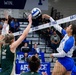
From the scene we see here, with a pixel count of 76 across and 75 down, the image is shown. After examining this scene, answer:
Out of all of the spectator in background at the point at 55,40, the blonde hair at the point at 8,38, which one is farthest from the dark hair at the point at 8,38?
the spectator in background at the point at 55,40

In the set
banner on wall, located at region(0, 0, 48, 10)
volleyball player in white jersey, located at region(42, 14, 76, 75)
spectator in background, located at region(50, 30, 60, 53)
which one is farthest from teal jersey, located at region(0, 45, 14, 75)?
banner on wall, located at region(0, 0, 48, 10)

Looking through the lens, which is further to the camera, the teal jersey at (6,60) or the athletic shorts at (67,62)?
the athletic shorts at (67,62)

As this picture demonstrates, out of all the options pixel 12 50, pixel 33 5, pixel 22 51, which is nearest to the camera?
pixel 12 50

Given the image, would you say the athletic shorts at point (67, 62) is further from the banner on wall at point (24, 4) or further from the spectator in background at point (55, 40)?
the banner on wall at point (24, 4)

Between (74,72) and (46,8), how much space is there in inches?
473

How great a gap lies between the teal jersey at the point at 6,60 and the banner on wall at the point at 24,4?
1199 cm

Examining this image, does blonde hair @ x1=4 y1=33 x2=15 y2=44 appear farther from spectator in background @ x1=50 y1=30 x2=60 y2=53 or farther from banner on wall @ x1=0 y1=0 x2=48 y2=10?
banner on wall @ x1=0 y1=0 x2=48 y2=10

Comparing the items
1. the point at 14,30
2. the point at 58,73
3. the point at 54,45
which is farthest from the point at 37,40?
the point at 58,73

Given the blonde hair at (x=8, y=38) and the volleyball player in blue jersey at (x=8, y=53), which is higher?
the blonde hair at (x=8, y=38)

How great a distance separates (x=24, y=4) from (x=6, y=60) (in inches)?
490

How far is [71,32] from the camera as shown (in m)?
5.48

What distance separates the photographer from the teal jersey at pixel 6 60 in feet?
15.2

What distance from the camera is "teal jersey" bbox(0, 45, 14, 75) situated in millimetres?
4645

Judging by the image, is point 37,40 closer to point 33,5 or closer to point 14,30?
point 14,30
